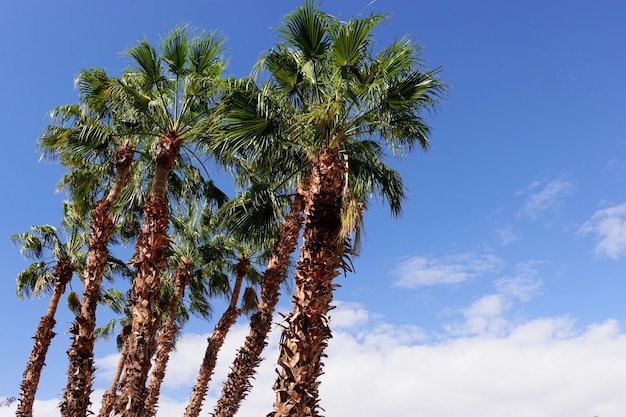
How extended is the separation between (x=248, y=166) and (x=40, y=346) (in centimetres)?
1140

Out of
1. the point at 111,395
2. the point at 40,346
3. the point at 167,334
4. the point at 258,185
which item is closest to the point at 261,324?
the point at 258,185

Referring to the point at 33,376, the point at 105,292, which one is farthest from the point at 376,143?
the point at 105,292

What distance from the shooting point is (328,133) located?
372 inches

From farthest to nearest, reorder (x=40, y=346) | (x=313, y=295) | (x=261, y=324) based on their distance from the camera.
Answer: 1. (x=40, y=346)
2. (x=261, y=324)
3. (x=313, y=295)

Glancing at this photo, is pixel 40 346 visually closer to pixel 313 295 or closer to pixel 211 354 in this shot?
pixel 211 354

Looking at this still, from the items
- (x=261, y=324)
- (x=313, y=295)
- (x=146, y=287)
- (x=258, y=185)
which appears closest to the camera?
(x=313, y=295)

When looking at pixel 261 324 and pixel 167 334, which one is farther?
pixel 167 334

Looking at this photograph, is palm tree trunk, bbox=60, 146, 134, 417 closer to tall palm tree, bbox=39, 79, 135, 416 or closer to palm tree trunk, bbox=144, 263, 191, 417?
tall palm tree, bbox=39, 79, 135, 416

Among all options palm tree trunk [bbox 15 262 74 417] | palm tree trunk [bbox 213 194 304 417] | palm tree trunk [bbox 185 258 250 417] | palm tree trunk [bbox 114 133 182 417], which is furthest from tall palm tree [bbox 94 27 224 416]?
palm tree trunk [bbox 15 262 74 417]

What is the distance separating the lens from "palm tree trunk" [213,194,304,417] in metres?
14.4

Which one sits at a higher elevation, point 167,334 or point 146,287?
point 167,334

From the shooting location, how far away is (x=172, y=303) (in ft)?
70.7

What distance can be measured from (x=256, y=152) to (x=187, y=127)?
9.04ft

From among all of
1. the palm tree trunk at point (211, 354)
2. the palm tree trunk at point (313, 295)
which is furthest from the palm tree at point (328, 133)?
the palm tree trunk at point (211, 354)
